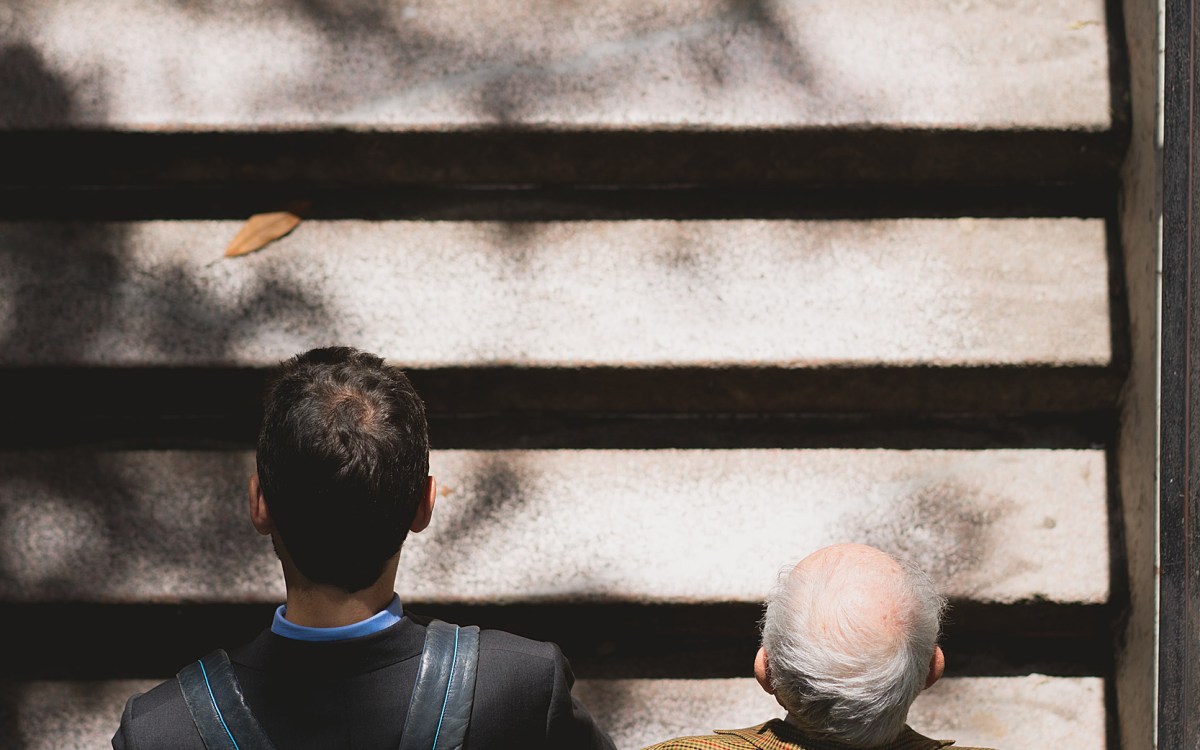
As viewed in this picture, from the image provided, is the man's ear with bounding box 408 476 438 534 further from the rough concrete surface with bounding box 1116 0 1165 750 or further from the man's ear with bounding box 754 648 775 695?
the rough concrete surface with bounding box 1116 0 1165 750

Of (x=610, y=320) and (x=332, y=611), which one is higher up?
(x=610, y=320)

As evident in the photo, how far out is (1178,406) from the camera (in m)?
2.10

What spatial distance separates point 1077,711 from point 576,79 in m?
2.19

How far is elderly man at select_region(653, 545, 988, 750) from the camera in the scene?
1.51 m

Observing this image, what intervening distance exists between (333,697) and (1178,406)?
6.17ft

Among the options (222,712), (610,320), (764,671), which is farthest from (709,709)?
(222,712)

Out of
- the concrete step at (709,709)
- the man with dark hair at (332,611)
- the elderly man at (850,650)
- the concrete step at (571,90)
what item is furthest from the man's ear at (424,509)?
the concrete step at (571,90)

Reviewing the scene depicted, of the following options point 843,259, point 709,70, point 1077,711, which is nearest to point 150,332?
point 709,70

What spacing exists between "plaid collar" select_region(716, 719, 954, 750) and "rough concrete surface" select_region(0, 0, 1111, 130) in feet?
5.16

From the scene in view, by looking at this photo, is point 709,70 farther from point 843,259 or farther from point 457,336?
point 457,336

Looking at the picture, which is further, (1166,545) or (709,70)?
(709,70)

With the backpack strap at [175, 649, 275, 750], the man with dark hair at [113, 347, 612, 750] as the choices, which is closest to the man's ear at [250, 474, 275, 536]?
the man with dark hair at [113, 347, 612, 750]

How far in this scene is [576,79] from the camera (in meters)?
2.57

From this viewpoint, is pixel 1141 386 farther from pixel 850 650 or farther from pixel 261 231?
pixel 261 231
